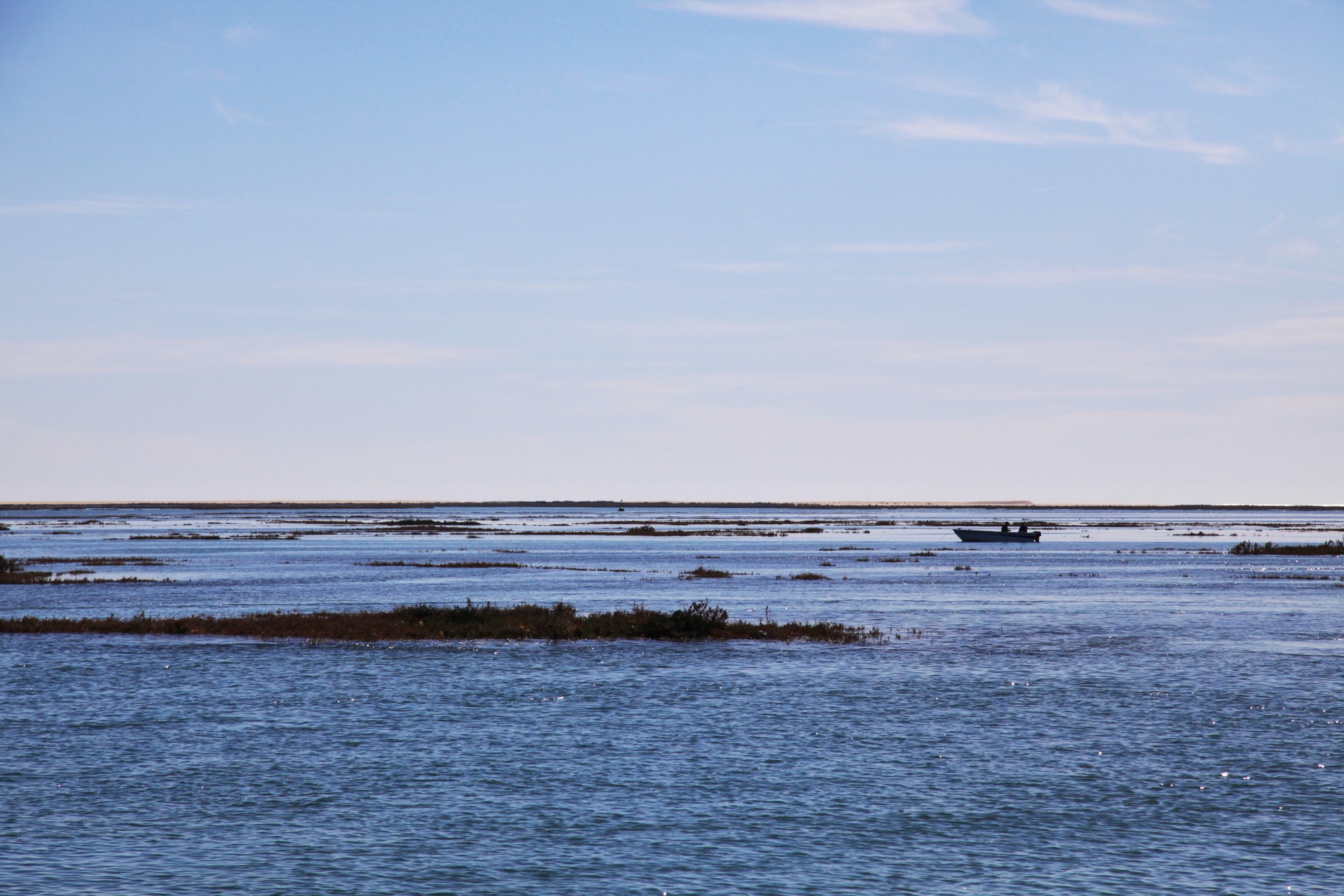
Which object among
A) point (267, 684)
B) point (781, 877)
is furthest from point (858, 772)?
point (267, 684)

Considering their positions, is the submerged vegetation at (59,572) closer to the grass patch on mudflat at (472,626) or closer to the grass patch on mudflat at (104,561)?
the grass patch on mudflat at (104,561)

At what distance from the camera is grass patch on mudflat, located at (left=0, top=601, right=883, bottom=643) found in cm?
4019

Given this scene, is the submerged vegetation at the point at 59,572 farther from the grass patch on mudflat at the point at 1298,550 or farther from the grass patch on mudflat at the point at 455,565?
the grass patch on mudflat at the point at 1298,550

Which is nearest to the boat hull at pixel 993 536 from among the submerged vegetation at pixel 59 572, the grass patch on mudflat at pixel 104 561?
the grass patch on mudflat at pixel 104 561

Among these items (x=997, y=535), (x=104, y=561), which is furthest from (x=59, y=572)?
(x=997, y=535)

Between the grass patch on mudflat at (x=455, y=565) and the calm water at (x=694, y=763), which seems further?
the grass patch on mudflat at (x=455, y=565)

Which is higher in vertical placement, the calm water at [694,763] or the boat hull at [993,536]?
the boat hull at [993,536]

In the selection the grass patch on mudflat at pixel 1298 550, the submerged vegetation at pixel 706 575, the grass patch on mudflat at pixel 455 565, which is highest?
the grass patch on mudflat at pixel 1298 550

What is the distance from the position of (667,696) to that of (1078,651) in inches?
590

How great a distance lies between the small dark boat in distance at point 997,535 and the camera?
124312 millimetres

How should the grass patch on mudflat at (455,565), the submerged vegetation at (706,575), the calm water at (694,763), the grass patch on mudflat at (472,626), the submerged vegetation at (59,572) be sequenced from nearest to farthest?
the calm water at (694,763)
the grass patch on mudflat at (472,626)
the submerged vegetation at (59,572)
the submerged vegetation at (706,575)
the grass patch on mudflat at (455,565)

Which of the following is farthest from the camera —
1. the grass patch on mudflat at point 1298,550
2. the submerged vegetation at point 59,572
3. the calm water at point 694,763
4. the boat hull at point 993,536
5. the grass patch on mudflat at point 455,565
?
the boat hull at point 993,536

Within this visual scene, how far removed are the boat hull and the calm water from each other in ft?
253

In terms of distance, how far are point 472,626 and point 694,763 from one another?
20922 mm
